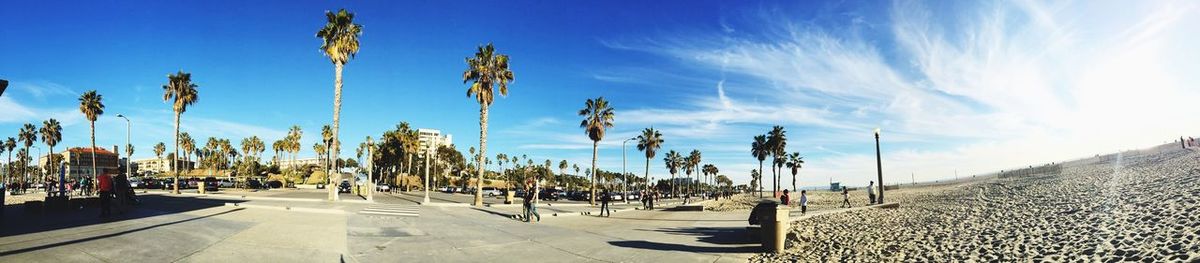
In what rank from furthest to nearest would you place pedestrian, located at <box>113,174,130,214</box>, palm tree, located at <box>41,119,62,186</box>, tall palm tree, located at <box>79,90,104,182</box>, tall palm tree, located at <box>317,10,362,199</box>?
palm tree, located at <box>41,119,62,186</box> → tall palm tree, located at <box>79,90,104,182</box> → tall palm tree, located at <box>317,10,362,199</box> → pedestrian, located at <box>113,174,130,214</box>

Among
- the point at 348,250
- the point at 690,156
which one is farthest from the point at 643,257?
the point at 690,156

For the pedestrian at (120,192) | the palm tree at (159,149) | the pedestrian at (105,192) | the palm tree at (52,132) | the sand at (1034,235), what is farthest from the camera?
the palm tree at (159,149)

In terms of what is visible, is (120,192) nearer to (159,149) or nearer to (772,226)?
(772,226)

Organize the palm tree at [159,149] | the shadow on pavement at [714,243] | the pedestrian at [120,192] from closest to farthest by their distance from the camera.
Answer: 1. the shadow on pavement at [714,243]
2. the pedestrian at [120,192]
3. the palm tree at [159,149]

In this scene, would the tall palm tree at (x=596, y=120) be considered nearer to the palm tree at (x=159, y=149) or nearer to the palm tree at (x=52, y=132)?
the palm tree at (x=52, y=132)

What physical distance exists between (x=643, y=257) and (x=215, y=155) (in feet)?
524

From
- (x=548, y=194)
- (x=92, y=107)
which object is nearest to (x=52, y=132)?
(x=92, y=107)

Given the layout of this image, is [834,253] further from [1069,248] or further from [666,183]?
[666,183]

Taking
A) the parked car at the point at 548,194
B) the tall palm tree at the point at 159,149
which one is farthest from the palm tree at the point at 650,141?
the tall palm tree at the point at 159,149

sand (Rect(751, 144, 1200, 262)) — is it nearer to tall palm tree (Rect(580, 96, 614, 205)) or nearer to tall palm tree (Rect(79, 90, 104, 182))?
tall palm tree (Rect(580, 96, 614, 205))

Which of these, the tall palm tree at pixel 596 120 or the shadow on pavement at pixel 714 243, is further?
the tall palm tree at pixel 596 120

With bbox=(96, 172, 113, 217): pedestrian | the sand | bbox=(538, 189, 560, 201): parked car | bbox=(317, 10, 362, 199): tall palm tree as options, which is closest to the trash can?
the sand

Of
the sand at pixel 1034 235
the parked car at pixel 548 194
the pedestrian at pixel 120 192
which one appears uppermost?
the pedestrian at pixel 120 192

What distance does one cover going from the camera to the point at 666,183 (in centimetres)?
14500
